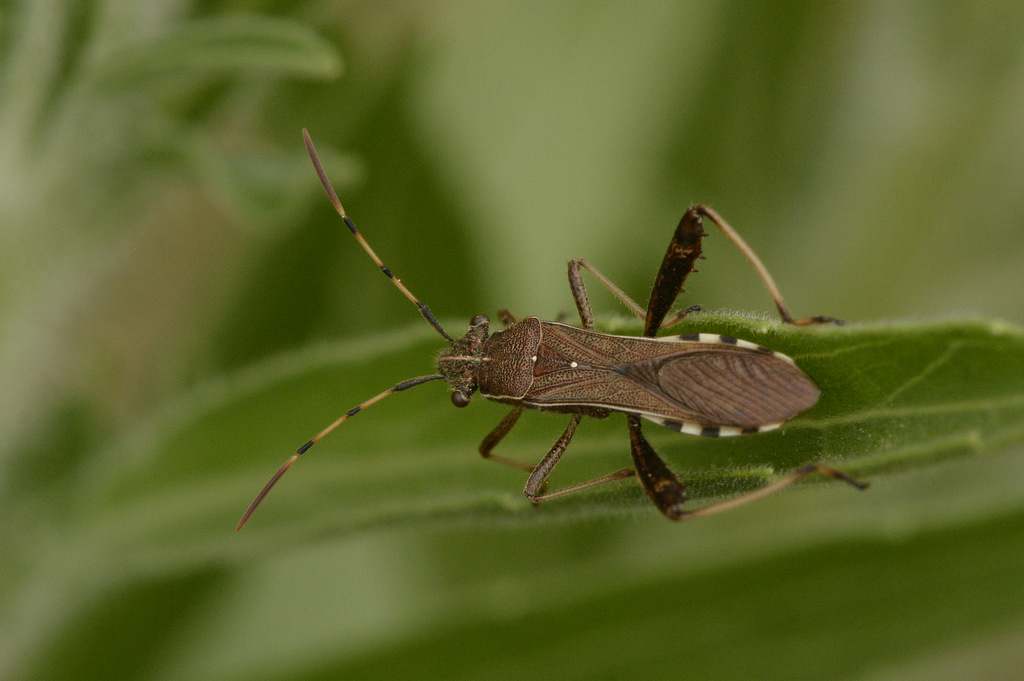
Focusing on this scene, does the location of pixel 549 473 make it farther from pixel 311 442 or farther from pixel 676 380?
pixel 311 442

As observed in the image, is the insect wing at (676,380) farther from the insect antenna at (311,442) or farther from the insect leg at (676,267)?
the insect antenna at (311,442)

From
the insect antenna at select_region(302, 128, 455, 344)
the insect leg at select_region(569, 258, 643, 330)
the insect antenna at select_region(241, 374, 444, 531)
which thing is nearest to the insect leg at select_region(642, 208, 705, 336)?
the insect leg at select_region(569, 258, 643, 330)

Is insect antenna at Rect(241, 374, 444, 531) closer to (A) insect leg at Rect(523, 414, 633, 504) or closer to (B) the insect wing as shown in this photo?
(A) insect leg at Rect(523, 414, 633, 504)

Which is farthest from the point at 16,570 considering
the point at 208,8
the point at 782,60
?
the point at 782,60

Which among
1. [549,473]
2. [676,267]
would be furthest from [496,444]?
[676,267]

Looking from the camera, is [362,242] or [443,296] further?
[443,296]

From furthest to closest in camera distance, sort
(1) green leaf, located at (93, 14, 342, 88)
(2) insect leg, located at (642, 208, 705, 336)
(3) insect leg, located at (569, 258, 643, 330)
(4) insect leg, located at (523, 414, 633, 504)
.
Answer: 1. (3) insect leg, located at (569, 258, 643, 330)
2. (2) insect leg, located at (642, 208, 705, 336)
3. (4) insect leg, located at (523, 414, 633, 504)
4. (1) green leaf, located at (93, 14, 342, 88)

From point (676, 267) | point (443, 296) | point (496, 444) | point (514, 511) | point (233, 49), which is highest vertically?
point (233, 49)
